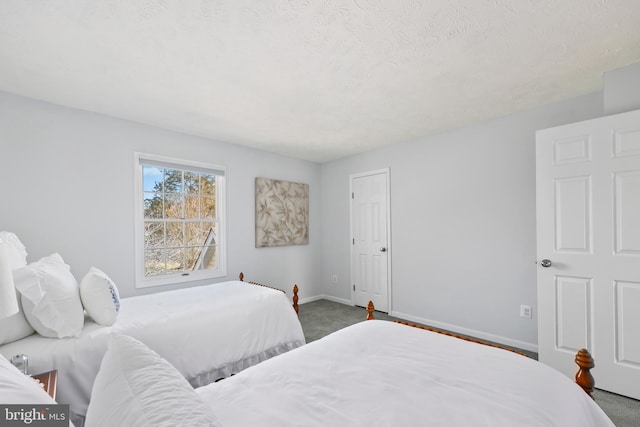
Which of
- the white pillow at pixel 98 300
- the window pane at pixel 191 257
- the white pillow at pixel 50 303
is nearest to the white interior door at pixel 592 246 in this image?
the white pillow at pixel 98 300

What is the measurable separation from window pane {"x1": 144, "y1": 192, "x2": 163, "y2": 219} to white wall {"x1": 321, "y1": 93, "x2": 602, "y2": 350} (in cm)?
298

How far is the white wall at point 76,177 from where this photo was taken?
2543 mm

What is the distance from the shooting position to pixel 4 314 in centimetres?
99

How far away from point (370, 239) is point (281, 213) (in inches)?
57.8

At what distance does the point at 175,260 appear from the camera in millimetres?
3588

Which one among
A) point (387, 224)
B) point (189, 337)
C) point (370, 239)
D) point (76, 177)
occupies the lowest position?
point (189, 337)

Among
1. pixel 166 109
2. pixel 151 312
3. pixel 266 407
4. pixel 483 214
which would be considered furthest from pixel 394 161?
pixel 266 407

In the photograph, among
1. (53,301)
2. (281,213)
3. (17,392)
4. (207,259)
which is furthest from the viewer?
(281,213)

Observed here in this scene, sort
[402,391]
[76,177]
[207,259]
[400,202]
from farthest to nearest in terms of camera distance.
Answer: [400,202], [207,259], [76,177], [402,391]

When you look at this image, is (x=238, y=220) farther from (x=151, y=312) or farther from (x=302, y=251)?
(x=151, y=312)

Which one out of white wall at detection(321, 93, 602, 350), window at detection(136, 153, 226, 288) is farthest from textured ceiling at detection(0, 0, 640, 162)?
window at detection(136, 153, 226, 288)

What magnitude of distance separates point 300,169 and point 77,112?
297 centimetres

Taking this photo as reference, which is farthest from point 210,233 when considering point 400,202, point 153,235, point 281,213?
point 400,202

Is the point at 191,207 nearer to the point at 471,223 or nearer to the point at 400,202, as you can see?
the point at 400,202
